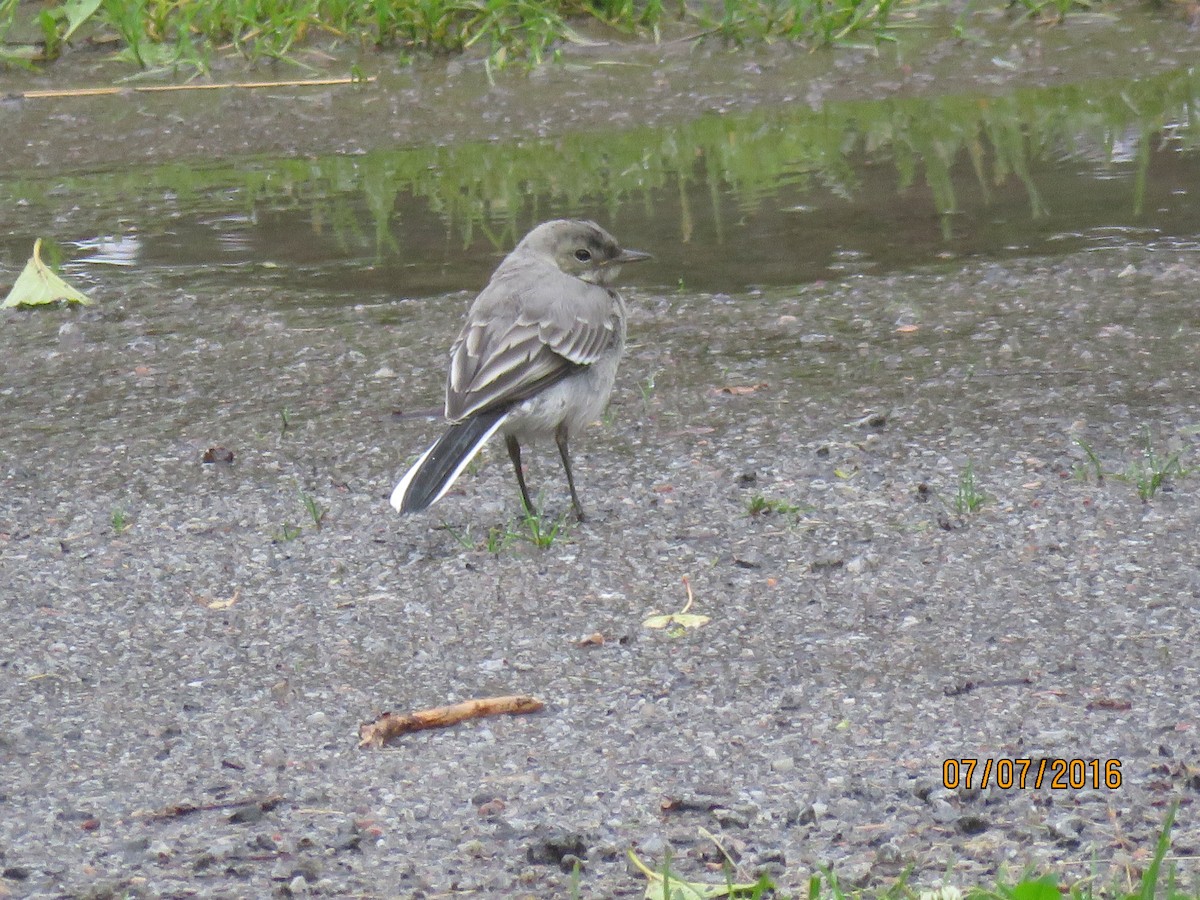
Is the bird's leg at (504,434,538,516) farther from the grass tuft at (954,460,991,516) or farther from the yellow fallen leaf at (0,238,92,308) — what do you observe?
the yellow fallen leaf at (0,238,92,308)

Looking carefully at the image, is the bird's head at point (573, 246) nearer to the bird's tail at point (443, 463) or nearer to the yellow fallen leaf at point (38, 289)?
the bird's tail at point (443, 463)

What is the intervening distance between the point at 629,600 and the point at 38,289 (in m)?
4.14

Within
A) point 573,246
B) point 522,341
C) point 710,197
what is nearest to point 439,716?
point 522,341

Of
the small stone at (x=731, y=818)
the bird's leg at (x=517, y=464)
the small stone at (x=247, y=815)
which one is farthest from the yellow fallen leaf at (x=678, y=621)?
the small stone at (x=247, y=815)

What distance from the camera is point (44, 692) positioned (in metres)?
4.41

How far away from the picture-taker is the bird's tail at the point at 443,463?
4941 millimetres

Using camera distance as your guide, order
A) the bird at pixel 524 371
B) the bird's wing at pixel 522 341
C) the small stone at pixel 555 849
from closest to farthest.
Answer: the small stone at pixel 555 849 → the bird at pixel 524 371 → the bird's wing at pixel 522 341

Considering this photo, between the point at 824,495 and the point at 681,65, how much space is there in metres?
6.64

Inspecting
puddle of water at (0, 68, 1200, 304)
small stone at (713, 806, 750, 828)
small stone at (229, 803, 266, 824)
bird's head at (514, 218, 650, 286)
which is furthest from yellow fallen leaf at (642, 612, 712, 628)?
puddle of water at (0, 68, 1200, 304)

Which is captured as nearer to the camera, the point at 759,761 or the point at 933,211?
the point at 759,761

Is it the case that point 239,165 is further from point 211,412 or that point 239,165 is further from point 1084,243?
point 1084,243

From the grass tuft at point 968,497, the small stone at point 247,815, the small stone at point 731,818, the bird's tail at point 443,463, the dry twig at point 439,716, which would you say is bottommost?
the grass tuft at point 968,497

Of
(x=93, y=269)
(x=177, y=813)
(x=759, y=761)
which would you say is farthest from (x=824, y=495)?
(x=93, y=269)

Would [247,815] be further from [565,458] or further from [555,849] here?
[565,458]
